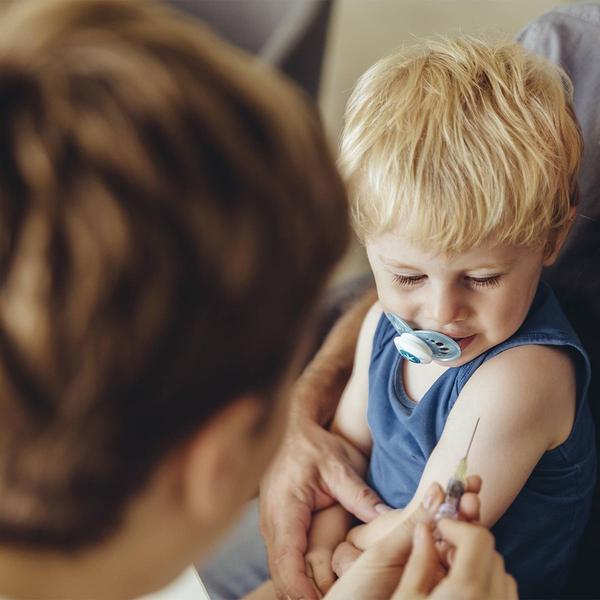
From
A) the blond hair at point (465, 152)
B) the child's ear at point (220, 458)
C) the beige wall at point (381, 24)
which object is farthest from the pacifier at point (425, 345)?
the beige wall at point (381, 24)

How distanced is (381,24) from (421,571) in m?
2.61

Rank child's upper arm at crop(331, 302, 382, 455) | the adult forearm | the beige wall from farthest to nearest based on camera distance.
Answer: the beige wall, the adult forearm, child's upper arm at crop(331, 302, 382, 455)

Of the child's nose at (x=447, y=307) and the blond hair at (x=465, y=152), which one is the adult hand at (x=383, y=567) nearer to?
the child's nose at (x=447, y=307)

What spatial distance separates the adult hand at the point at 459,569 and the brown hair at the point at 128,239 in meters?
0.31

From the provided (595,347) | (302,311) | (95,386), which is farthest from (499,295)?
(95,386)

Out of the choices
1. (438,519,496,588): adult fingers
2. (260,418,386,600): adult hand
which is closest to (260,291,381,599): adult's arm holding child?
(260,418,386,600): adult hand

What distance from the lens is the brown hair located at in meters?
0.49

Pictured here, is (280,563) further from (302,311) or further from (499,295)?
(302,311)

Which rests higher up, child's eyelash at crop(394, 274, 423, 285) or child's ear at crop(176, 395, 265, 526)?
child's ear at crop(176, 395, 265, 526)

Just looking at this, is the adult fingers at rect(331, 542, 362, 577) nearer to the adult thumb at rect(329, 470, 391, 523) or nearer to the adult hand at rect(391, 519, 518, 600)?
the adult thumb at rect(329, 470, 391, 523)

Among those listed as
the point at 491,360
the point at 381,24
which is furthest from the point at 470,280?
the point at 381,24

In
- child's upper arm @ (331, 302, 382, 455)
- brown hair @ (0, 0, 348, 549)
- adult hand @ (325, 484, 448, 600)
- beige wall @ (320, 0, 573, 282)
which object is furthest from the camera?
beige wall @ (320, 0, 573, 282)

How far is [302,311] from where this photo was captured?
2.00 feet

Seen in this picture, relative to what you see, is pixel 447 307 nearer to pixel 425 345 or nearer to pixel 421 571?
pixel 425 345
